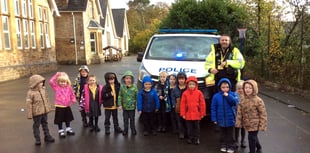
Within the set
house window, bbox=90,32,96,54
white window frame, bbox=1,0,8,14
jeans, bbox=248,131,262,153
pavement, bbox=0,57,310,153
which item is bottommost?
pavement, bbox=0,57,310,153

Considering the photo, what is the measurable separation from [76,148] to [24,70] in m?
17.3

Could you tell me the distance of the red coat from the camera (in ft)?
19.7

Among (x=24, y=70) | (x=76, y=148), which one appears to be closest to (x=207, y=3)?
(x=24, y=70)

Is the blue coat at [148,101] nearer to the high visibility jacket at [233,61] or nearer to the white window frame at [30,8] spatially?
the high visibility jacket at [233,61]

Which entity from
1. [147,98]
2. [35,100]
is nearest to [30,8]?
[35,100]

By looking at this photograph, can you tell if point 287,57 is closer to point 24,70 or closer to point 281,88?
point 281,88

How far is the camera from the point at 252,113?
5270mm

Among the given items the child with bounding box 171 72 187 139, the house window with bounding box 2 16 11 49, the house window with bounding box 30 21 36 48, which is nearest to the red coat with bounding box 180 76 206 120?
the child with bounding box 171 72 187 139

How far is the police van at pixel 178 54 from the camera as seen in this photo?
23.3 feet

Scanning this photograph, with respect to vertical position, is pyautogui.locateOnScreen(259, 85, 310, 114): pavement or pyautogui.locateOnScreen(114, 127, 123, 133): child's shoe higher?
pyautogui.locateOnScreen(259, 85, 310, 114): pavement

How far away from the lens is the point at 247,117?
531 cm

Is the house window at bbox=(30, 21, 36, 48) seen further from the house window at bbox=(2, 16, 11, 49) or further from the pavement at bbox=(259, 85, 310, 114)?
the pavement at bbox=(259, 85, 310, 114)

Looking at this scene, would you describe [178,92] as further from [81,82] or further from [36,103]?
[36,103]

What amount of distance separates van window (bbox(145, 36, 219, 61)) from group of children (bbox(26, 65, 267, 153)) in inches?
50.1
